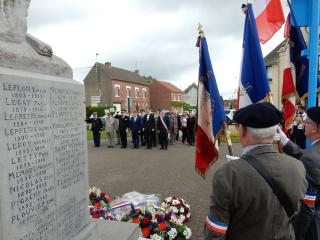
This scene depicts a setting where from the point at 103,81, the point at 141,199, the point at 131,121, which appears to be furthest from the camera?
the point at 103,81

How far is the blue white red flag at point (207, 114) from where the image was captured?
402 centimetres

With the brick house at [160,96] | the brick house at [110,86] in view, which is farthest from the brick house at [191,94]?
the brick house at [110,86]

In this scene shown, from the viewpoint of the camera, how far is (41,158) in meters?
2.28

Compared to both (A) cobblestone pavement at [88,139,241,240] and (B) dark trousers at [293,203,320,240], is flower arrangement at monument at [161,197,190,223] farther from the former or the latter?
(B) dark trousers at [293,203,320,240]

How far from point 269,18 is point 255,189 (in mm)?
3782

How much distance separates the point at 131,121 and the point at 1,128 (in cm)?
1430

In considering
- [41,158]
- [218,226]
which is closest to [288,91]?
[218,226]

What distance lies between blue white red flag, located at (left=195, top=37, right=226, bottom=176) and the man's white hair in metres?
1.96

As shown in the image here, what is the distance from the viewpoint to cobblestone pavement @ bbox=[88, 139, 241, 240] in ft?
21.4

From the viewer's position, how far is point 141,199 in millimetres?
5637

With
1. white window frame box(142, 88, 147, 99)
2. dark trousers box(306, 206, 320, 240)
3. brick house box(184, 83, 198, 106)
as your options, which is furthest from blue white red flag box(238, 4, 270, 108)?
brick house box(184, 83, 198, 106)

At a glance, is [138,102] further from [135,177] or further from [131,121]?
[135,177]

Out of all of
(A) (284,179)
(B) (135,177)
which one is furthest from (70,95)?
(B) (135,177)

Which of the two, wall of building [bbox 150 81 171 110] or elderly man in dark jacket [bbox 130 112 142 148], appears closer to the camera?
elderly man in dark jacket [bbox 130 112 142 148]
